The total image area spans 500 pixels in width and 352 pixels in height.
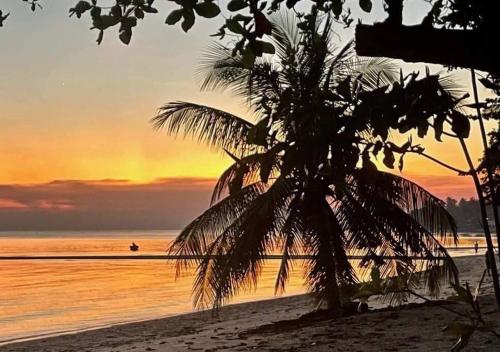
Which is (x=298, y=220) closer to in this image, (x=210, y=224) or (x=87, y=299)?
(x=210, y=224)

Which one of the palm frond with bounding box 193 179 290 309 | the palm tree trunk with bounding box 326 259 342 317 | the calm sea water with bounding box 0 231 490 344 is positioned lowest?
the calm sea water with bounding box 0 231 490 344

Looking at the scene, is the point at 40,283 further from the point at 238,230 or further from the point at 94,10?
the point at 94,10

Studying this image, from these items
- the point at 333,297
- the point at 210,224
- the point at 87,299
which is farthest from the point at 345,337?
the point at 87,299

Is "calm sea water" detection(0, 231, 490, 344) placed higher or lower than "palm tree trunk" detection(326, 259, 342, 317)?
lower

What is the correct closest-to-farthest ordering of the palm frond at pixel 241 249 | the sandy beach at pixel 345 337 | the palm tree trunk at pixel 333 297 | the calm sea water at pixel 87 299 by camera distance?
the sandy beach at pixel 345 337 < the palm frond at pixel 241 249 < the palm tree trunk at pixel 333 297 < the calm sea water at pixel 87 299

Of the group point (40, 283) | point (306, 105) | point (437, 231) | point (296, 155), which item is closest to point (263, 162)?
point (296, 155)

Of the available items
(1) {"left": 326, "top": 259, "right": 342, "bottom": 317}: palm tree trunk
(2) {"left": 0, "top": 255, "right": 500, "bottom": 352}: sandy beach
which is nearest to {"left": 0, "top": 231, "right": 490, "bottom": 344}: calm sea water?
(2) {"left": 0, "top": 255, "right": 500, "bottom": 352}: sandy beach

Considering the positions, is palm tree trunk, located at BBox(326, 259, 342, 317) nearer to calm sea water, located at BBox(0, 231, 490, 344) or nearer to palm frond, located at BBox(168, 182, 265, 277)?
palm frond, located at BBox(168, 182, 265, 277)

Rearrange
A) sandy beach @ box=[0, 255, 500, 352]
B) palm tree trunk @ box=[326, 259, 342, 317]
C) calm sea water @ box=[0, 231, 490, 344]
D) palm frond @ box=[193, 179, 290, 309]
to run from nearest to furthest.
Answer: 1. sandy beach @ box=[0, 255, 500, 352]
2. palm frond @ box=[193, 179, 290, 309]
3. palm tree trunk @ box=[326, 259, 342, 317]
4. calm sea water @ box=[0, 231, 490, 344]

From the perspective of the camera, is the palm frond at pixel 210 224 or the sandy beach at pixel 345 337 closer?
the sandy beach at pixel 345 337

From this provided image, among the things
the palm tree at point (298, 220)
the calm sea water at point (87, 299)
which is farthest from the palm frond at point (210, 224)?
the calm sea water at point (87, 299)

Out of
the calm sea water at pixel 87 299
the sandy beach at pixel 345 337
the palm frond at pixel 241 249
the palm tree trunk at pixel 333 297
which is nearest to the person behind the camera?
the sandy beach at pixel 345 337

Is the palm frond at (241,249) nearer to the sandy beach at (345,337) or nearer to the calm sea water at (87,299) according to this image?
the sandy beach at (345,337)

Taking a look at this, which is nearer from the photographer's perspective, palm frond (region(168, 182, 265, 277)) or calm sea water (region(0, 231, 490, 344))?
palm frond (region(168, 182, 265, 277))
